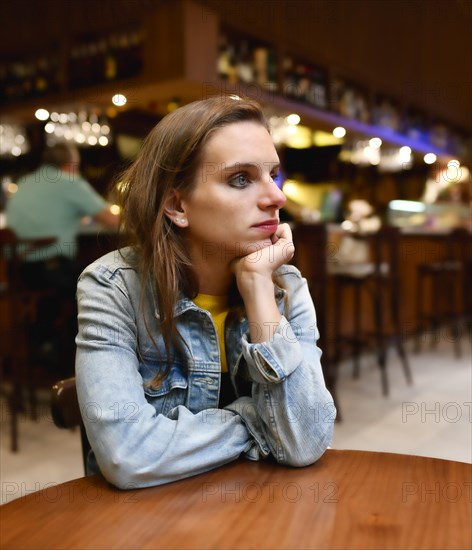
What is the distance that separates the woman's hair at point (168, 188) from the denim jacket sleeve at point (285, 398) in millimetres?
145

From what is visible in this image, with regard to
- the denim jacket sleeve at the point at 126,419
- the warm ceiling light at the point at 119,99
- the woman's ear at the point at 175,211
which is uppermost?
the warm ceiling light at the point at 119,99

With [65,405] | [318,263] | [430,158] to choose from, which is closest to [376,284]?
[318,263]

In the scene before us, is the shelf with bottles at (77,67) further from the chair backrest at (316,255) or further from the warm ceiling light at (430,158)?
the warm ceiling light at (430,158)

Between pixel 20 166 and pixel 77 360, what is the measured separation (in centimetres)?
525

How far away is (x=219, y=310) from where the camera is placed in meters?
1.04

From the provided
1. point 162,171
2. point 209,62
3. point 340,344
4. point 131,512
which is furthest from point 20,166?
point 131,512

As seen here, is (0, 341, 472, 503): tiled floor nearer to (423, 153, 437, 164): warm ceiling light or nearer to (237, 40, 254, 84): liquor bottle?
(237, 40, 254, 84): liquor bottle

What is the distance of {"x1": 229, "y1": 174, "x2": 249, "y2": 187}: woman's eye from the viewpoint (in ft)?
3.05

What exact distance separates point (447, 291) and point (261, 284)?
5.58 meters

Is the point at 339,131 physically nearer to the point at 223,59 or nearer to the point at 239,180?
the point at 223,59

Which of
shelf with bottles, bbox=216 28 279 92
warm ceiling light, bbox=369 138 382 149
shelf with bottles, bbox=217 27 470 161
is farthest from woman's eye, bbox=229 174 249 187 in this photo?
warm ceiling light, bbox=369 138 382 149

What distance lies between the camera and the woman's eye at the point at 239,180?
36.6 inches

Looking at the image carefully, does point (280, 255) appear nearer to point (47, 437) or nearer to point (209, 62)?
point (47, 437)

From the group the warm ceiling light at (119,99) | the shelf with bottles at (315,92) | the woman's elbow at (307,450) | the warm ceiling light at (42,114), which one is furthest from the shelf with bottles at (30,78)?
the woman's elbow at (307,450)
